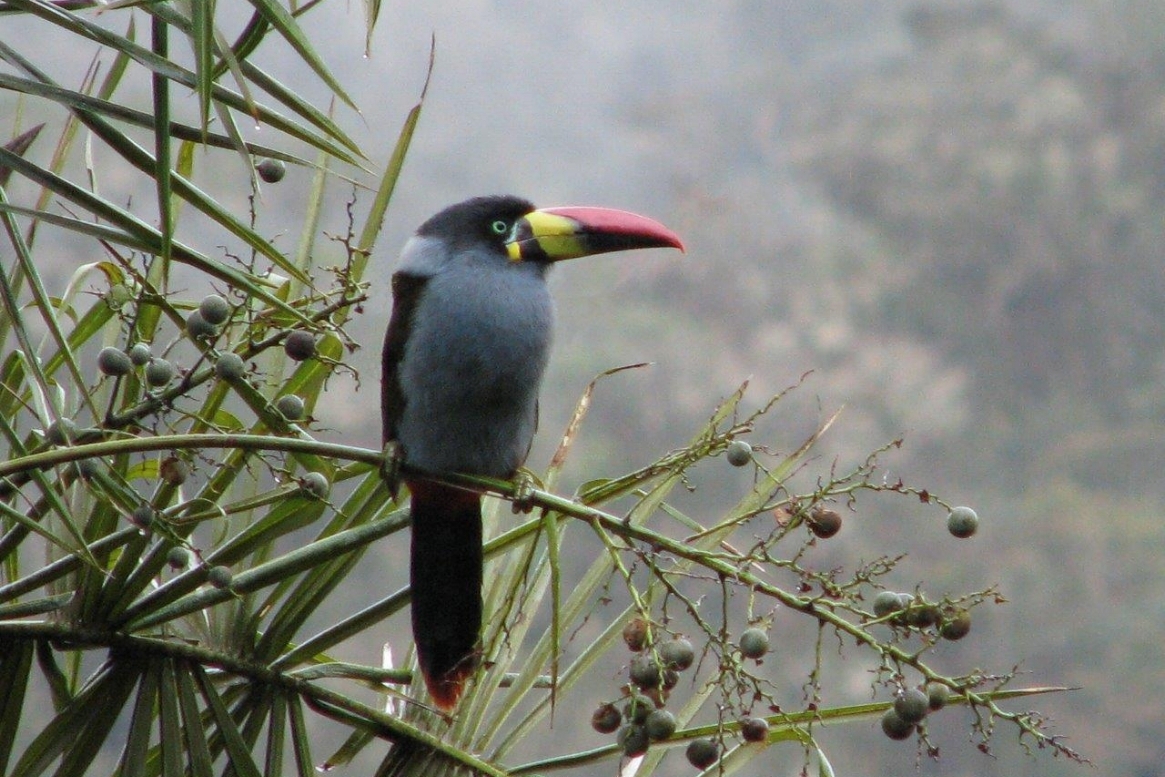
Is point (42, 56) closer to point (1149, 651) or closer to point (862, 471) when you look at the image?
point (862, 471)

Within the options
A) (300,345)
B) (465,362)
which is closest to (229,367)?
(300,345)

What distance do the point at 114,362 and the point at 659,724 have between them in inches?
29.6

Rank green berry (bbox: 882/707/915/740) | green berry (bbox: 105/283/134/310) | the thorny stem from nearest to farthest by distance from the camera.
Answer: the thorny stem
green berry (bbox: 882/707/915/740)
green berry (bbox: 105/283/134/310)

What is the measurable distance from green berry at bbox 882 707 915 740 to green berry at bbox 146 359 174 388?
0.92 meters

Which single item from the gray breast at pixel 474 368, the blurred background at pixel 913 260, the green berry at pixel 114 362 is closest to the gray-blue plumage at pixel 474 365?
the gray breast at pixel 474 368

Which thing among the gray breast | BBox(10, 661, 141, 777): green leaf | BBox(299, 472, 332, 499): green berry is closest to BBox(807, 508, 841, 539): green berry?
BBox(299, 472, 332, 499): green berry

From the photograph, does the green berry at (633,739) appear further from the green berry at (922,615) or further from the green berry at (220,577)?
the green berry at (220,577)

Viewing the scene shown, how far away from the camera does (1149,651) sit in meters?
9.18

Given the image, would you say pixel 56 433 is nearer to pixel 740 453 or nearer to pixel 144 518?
pixel 144 518

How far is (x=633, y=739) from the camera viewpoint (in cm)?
137

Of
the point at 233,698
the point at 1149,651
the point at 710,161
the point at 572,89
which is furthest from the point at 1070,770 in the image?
the point at 233,698

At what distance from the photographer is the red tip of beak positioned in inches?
80.4

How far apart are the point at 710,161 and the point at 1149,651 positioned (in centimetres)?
573

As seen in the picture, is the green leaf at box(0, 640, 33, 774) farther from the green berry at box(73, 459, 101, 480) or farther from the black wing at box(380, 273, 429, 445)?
the black wing at box(380, 273, 429, 445)
